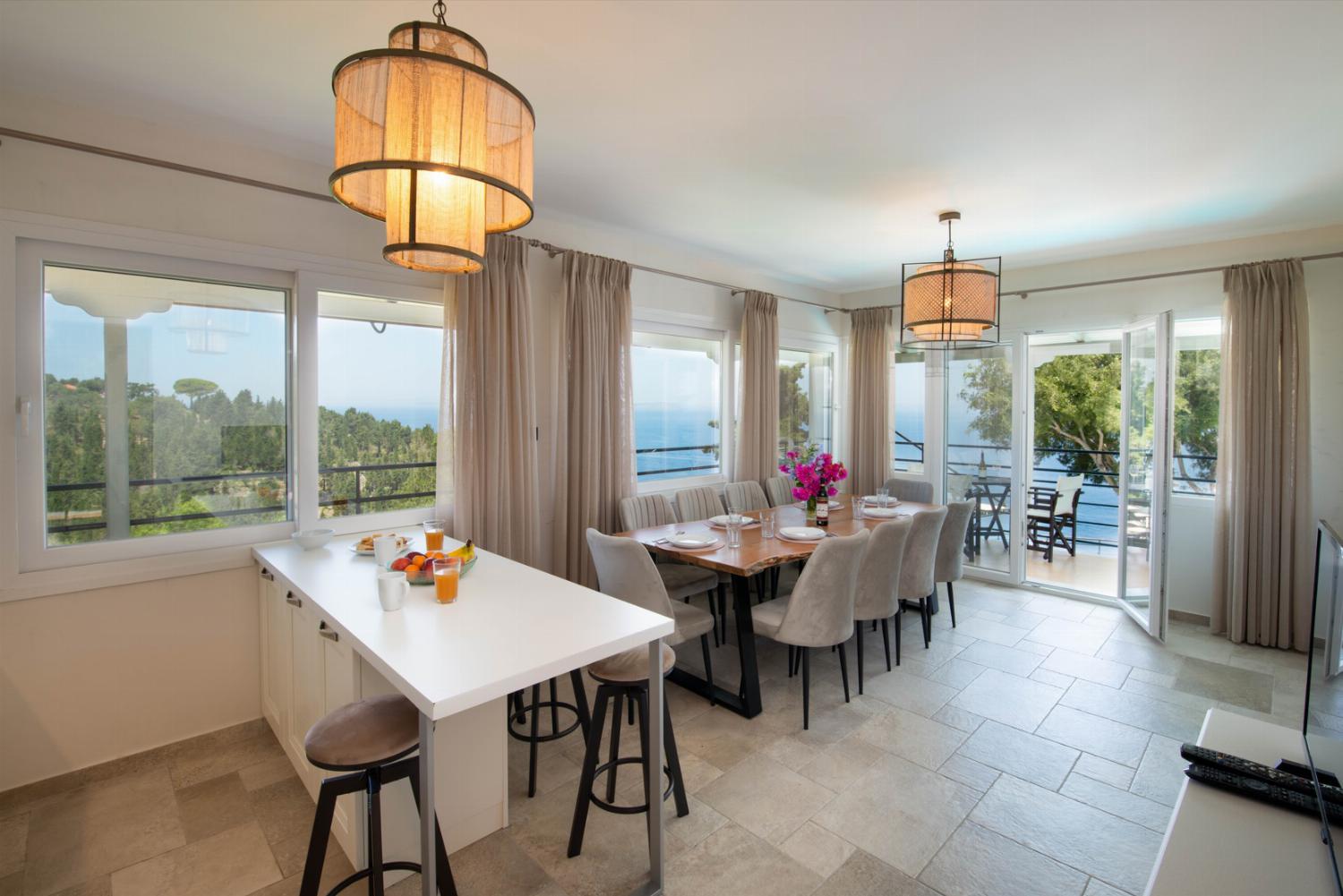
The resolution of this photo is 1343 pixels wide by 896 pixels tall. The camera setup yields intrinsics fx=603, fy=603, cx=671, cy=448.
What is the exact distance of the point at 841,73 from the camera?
2.15 m

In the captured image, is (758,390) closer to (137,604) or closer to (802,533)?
(802,533)

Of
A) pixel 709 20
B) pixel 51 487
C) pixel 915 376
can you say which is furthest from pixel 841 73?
pixel 915 376

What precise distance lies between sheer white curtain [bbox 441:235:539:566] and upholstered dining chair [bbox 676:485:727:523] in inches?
41.8

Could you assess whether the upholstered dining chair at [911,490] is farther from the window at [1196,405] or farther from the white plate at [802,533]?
the white plate at [802,533]

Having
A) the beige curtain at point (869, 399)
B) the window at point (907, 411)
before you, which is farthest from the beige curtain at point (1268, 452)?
the beige curtain at point (869, 399)

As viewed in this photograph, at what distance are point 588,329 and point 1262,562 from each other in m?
4.47

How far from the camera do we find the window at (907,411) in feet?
18.4

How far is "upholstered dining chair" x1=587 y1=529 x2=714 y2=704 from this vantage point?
2.59 metres

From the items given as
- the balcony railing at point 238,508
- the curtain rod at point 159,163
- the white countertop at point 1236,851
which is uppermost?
the curtain rod at point 159,163

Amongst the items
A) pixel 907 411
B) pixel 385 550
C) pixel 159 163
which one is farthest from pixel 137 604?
pixel 907 411

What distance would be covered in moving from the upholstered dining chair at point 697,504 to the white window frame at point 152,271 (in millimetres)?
1881

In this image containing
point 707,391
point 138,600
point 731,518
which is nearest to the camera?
point 138,600

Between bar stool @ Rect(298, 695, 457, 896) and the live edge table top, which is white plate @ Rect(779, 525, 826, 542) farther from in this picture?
bar stool @ Rect(298, 695, 457, 896)

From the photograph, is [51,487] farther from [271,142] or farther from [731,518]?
[731,518]
